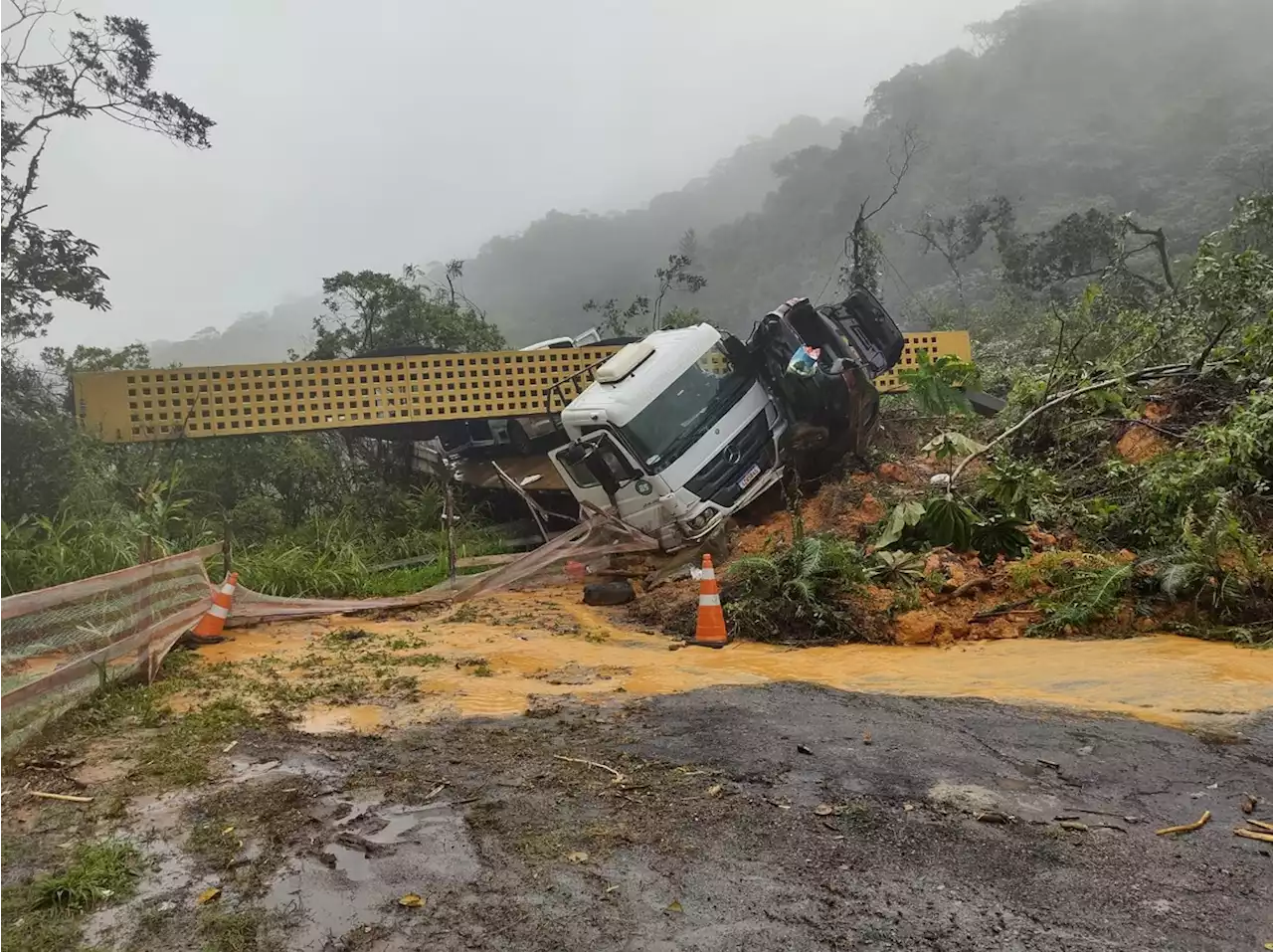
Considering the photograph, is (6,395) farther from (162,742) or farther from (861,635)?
(861,635)

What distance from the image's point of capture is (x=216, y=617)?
6488mm

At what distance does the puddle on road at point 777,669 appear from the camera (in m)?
4.19

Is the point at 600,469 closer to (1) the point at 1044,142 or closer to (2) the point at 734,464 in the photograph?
(2) the point at 734,464

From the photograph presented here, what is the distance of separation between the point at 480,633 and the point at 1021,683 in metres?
3.99

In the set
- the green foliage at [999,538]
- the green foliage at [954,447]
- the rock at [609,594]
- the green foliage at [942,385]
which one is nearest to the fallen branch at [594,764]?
the rock at [609,594]

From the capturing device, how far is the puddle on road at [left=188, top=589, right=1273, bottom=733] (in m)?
4.19

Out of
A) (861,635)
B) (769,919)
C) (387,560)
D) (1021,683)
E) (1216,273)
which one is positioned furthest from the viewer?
(387,560)

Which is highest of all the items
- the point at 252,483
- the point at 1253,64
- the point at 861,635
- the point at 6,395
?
the point at 1253,64

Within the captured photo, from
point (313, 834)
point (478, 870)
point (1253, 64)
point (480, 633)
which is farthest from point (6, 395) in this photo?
point (1253, 64)

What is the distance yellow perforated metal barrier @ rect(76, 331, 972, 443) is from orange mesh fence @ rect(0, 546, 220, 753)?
6.05m

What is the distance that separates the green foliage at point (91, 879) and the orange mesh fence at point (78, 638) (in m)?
1.29

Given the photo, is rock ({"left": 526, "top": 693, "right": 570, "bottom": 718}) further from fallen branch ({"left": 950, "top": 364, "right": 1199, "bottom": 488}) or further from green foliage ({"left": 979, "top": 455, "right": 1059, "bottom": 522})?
fallen branch ({"left": 950, "top": 364, "right": 1199, "bottom": 488})

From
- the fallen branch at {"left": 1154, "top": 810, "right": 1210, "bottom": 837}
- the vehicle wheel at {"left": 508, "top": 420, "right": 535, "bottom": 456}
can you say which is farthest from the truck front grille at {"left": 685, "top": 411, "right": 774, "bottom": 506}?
the fallen branch at {"left": 1154, "top": 810, "right": 1210, "bottom": 837}

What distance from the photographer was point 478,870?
2.54 m
